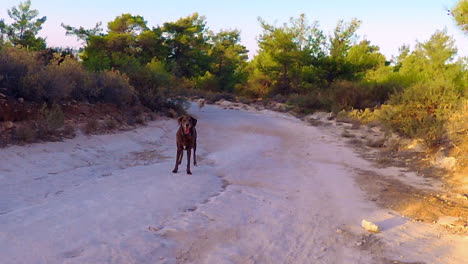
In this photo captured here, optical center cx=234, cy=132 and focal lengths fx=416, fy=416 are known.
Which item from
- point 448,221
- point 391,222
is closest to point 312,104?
point 448,221

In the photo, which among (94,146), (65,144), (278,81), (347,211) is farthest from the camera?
(278,81)

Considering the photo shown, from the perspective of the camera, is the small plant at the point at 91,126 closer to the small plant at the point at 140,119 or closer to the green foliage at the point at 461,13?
the small plant at the point at 140,119

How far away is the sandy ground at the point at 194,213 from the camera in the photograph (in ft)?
14.5

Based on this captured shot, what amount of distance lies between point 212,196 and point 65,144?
522 centimetres

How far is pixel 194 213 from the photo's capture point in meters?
5.76

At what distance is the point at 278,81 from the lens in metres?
45.9

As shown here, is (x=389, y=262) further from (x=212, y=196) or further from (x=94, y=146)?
(x=94, y=146)

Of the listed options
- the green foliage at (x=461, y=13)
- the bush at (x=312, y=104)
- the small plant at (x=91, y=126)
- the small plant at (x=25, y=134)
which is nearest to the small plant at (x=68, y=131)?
the small plant at (x=91, y=126)

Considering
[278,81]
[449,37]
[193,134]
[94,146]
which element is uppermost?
[449,37]

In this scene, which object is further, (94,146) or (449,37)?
(449,37)

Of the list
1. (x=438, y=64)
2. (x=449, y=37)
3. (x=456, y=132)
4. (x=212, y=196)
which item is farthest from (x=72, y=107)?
(x=449, y=37)

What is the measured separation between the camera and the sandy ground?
4430 millimetres

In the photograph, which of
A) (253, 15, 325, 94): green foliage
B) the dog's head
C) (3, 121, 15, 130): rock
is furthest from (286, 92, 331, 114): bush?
(3, 121, 15, 130): rock

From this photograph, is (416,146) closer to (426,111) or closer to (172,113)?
(426,111)
